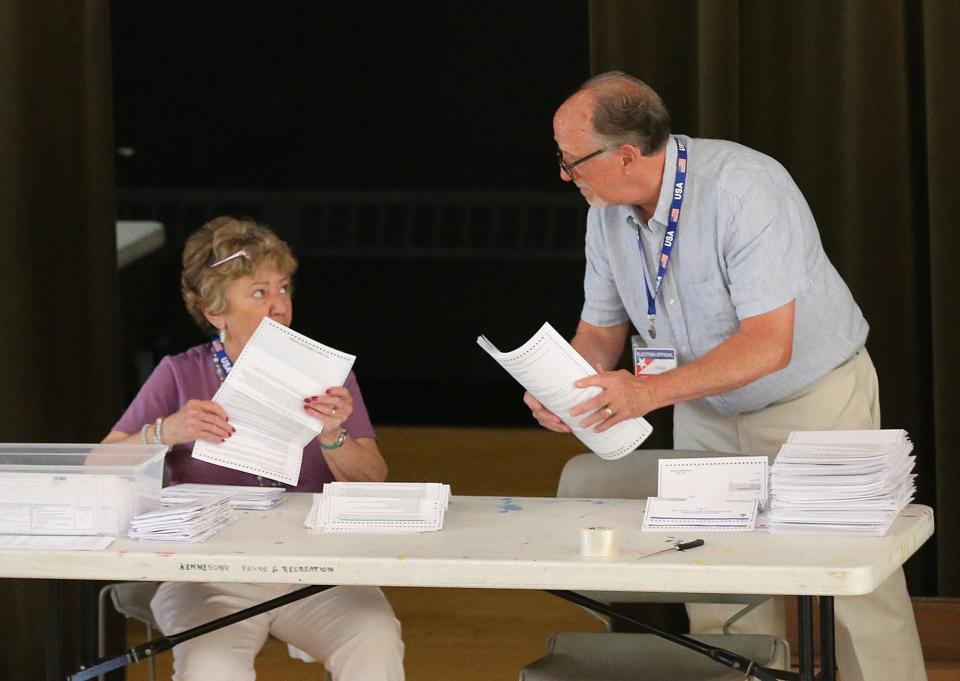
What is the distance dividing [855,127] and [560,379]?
1.50 meters

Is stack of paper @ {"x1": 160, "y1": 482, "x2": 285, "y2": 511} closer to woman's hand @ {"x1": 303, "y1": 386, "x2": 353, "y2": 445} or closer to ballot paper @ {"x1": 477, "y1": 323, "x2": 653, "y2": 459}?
woman's hand @ {"x1": 303, "y1": 386, "x2": 353, "y2": 445}

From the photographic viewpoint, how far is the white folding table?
6.93ft

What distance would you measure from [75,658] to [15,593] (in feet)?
0.86

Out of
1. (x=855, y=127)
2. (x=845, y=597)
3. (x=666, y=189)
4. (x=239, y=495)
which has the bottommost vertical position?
(x=845, y=597)

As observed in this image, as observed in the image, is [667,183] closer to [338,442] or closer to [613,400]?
[613,400]

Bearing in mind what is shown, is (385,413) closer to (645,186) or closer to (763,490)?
(645,186)

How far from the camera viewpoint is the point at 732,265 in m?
2.80

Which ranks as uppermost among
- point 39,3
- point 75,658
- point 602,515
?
point 39,3

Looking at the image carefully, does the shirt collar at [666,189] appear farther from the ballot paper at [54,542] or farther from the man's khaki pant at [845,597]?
the ballot paper at [54,542]

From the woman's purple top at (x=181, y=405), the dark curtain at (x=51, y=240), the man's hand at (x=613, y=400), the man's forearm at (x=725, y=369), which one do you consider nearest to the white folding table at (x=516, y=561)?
the man's hand at (x=613, y=400)

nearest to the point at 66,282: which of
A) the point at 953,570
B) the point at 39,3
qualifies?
the point at 39,3

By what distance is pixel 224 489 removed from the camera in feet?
8.87

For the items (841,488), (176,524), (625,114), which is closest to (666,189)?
(625,114)

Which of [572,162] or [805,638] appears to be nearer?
[805,638]
